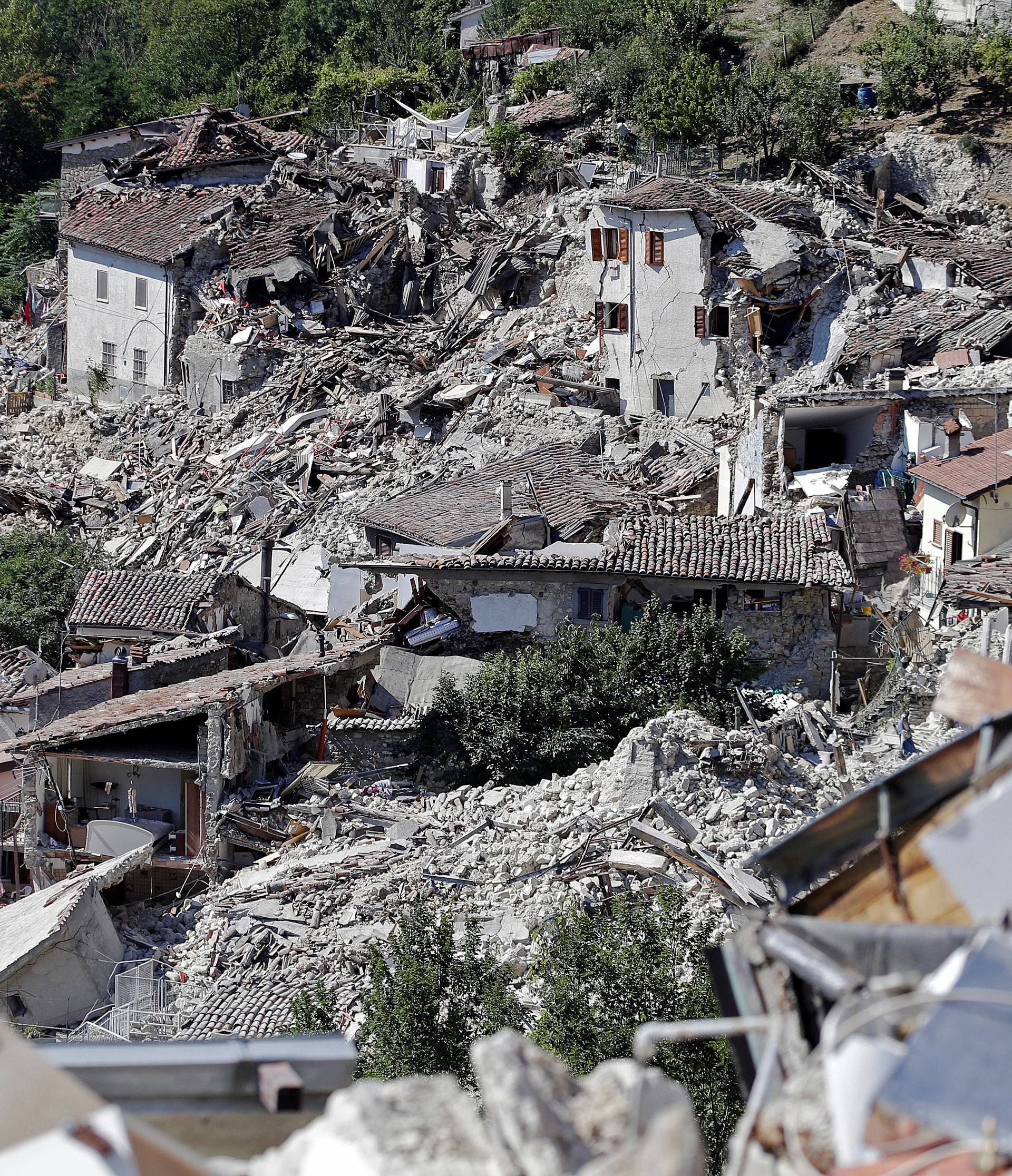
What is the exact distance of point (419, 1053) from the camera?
13406 mm

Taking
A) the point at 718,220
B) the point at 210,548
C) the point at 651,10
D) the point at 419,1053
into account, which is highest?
the point at 651,10

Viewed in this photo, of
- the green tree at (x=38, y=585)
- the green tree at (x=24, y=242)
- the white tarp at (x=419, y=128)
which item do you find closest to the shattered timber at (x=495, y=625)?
the green tree at (x=38, y=585)

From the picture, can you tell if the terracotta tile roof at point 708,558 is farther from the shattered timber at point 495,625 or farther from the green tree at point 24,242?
the green tree at point 24,242

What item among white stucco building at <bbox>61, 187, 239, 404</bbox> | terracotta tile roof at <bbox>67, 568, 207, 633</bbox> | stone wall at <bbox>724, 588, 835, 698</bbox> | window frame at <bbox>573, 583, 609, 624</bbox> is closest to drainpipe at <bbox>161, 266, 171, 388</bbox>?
white stucco building at <bbox>61, 187, 239, 404</bbox>

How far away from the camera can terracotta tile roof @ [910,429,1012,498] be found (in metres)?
22.3

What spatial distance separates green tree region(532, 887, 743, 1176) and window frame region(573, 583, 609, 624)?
398 inches

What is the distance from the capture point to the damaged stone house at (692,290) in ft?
105

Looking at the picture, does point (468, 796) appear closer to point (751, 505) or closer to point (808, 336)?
point (751, 505)

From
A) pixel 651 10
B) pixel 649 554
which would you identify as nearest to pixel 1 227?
pixel 651 10

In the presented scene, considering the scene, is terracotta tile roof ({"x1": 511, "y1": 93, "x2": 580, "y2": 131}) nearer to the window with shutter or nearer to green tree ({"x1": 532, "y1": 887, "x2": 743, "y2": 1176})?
the window with shutter

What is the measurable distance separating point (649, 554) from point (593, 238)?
1220 cm

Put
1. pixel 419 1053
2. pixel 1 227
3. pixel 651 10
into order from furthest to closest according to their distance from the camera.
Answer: pixel 1 227 → pixel 651 10 → pixel 419 1053

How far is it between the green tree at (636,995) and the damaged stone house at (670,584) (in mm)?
10159

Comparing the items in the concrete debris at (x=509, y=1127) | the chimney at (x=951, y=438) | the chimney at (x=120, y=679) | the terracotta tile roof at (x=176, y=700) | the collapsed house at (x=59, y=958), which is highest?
the concrete debris at (x=509, y=1127)
